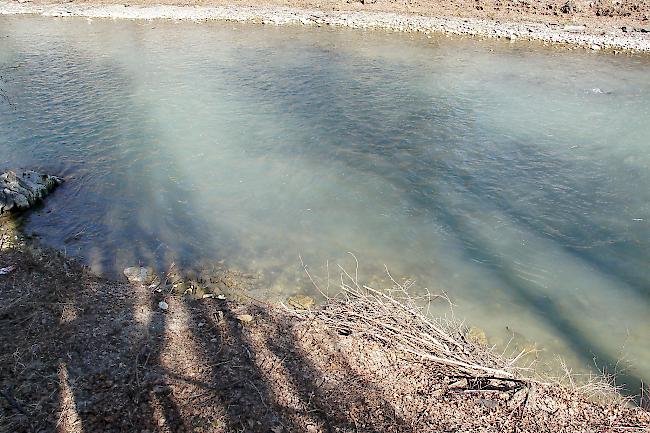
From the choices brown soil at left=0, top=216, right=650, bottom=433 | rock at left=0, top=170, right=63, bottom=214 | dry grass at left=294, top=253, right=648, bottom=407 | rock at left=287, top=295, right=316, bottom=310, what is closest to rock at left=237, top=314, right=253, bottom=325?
brown soil at left=0, top=216, right=650, bottom=433

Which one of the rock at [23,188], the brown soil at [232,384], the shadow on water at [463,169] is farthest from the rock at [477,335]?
the rock at [23,188]

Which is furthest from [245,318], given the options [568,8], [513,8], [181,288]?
[568,8]

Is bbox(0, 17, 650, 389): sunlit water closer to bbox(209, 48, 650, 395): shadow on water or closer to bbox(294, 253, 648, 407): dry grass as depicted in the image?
bbox(209, 48, 650, 395): shadow on water

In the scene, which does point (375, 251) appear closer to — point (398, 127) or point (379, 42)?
point (398, 127)

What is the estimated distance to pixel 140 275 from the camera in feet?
24.4

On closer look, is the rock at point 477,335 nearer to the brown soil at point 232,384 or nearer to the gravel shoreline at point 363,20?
the brown soil at point 232,384

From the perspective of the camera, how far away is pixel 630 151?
11.7 metres

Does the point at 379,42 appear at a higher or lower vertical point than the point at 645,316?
A: higher

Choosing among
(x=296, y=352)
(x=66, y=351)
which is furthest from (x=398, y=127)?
(x=66, y=351)

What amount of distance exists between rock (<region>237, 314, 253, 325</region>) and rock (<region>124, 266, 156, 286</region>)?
2.09 m

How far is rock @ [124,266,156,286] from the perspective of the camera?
7305mm

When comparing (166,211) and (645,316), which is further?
(166,211)

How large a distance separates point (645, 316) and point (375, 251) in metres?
4.12

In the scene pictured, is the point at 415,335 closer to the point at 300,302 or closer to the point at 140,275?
the point at 300,302
